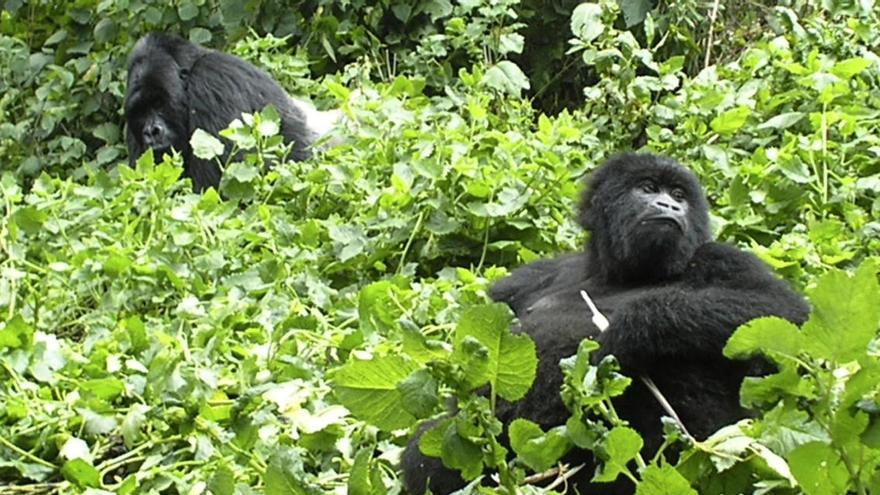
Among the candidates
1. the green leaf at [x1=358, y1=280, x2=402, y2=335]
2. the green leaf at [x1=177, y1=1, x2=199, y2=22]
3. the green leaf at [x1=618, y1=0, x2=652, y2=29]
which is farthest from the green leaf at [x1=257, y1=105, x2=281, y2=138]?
the green leaf at [x1=177, y1=1, x2=199, y2=22]

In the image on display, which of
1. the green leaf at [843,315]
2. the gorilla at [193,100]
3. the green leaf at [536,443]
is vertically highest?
the green leaf at [843,315]

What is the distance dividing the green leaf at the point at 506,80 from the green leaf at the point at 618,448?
4.15 meters

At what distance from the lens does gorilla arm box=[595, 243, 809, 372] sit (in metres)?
3.08

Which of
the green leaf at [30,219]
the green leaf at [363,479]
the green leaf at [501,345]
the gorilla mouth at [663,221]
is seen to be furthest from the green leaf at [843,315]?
the green leaf at [30,219]

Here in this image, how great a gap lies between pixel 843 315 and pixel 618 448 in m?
0.40

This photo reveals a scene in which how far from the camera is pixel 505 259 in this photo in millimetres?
4762

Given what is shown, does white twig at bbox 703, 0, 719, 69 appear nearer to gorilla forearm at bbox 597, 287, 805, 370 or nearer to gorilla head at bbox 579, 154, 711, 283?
gorilla head at bbox 579, 154, 711, 283

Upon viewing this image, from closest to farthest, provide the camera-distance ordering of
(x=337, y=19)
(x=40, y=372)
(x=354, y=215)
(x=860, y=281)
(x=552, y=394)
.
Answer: (x=860, y=281) → (x=552, y=394) → (x=40, y=372) → (x=354, y=215) → (x=337, y=19)

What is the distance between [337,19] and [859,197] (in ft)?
11.9

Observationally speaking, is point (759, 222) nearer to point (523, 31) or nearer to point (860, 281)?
point (860, 281)

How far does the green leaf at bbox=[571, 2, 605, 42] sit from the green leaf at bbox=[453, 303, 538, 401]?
386 cm

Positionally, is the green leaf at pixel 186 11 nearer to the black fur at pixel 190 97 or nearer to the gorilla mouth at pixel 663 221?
the black fur at pixel 190 97

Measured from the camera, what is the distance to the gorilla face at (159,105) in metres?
7.25

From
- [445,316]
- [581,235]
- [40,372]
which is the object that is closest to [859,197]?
[581,235]
